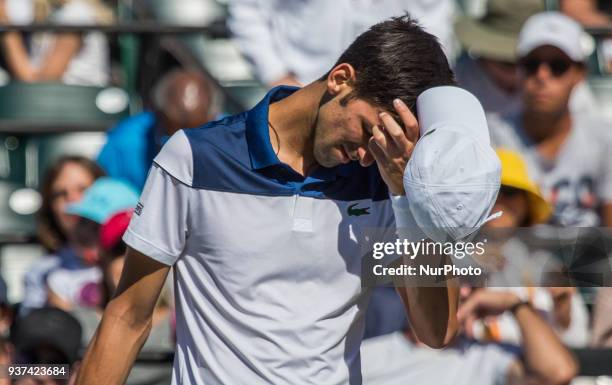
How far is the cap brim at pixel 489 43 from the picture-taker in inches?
199

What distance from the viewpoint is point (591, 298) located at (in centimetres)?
392

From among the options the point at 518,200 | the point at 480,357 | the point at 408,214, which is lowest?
the point at 480,357

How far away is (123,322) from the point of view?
2.51 meters

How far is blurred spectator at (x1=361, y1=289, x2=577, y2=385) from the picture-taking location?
3438 mm

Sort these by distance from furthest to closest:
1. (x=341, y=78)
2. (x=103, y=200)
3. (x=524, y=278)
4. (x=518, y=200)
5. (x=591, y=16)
Answer: 1. (x=591, y=16)
2. (x=103, y=200)
3. (x=518, y=200)
4. (x=524, y=278)
5. (x=341, y=78)

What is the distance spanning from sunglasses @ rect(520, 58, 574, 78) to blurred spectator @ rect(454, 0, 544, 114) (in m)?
0.16

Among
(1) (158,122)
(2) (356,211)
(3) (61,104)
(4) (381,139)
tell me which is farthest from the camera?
(3) (61,104)

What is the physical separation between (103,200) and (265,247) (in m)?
2.16

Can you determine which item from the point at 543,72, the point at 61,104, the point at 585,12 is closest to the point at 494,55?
the point at 543,72

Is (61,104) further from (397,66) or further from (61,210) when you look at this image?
(397,66)

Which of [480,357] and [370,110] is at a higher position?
[370,110]

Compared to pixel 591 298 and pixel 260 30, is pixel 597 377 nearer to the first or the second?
pixel 591 298

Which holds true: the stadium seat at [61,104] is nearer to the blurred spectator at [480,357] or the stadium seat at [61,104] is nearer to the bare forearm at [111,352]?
the blurred spectator at [480,357]

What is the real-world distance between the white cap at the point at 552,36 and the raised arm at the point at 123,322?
2709mm
